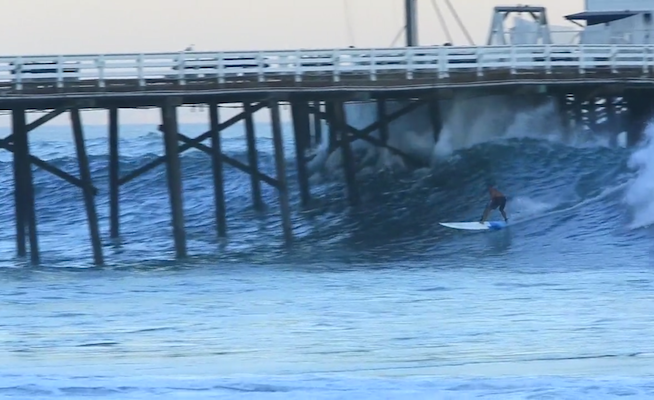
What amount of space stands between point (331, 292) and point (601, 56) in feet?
42.0

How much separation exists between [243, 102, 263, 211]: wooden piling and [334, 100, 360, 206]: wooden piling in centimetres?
187

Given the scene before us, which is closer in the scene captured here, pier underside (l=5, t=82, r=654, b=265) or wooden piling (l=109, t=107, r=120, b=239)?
pier underside (l=5, t=82, r=654, b=265)

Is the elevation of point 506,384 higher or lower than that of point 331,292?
higher

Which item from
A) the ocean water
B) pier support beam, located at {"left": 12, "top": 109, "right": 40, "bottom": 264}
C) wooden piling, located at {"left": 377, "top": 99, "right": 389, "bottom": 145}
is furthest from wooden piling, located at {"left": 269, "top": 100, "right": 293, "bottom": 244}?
pier support beam, located at {"left": 12, "top": 109, "right": 40, "bottom": 264}

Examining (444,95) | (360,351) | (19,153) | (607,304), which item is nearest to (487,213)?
(444,95)

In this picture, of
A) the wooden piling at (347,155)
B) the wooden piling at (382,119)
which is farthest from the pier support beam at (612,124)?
the wooden piling at (347,155)

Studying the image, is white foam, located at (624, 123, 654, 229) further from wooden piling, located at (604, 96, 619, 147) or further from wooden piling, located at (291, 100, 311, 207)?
wooden piling, located at (291, 100, 311, 207)

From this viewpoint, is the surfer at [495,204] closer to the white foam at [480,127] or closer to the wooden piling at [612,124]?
the white foam at [480,127]

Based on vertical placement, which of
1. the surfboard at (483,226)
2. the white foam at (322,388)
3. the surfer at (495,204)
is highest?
the white foam at (322,388)

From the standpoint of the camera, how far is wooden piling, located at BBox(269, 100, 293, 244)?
23.6m

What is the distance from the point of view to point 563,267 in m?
19.1

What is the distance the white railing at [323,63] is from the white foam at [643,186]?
1680 millimetres

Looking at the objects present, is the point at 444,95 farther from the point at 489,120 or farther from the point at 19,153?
the point at 19,153

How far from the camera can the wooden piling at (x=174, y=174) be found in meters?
22.8
